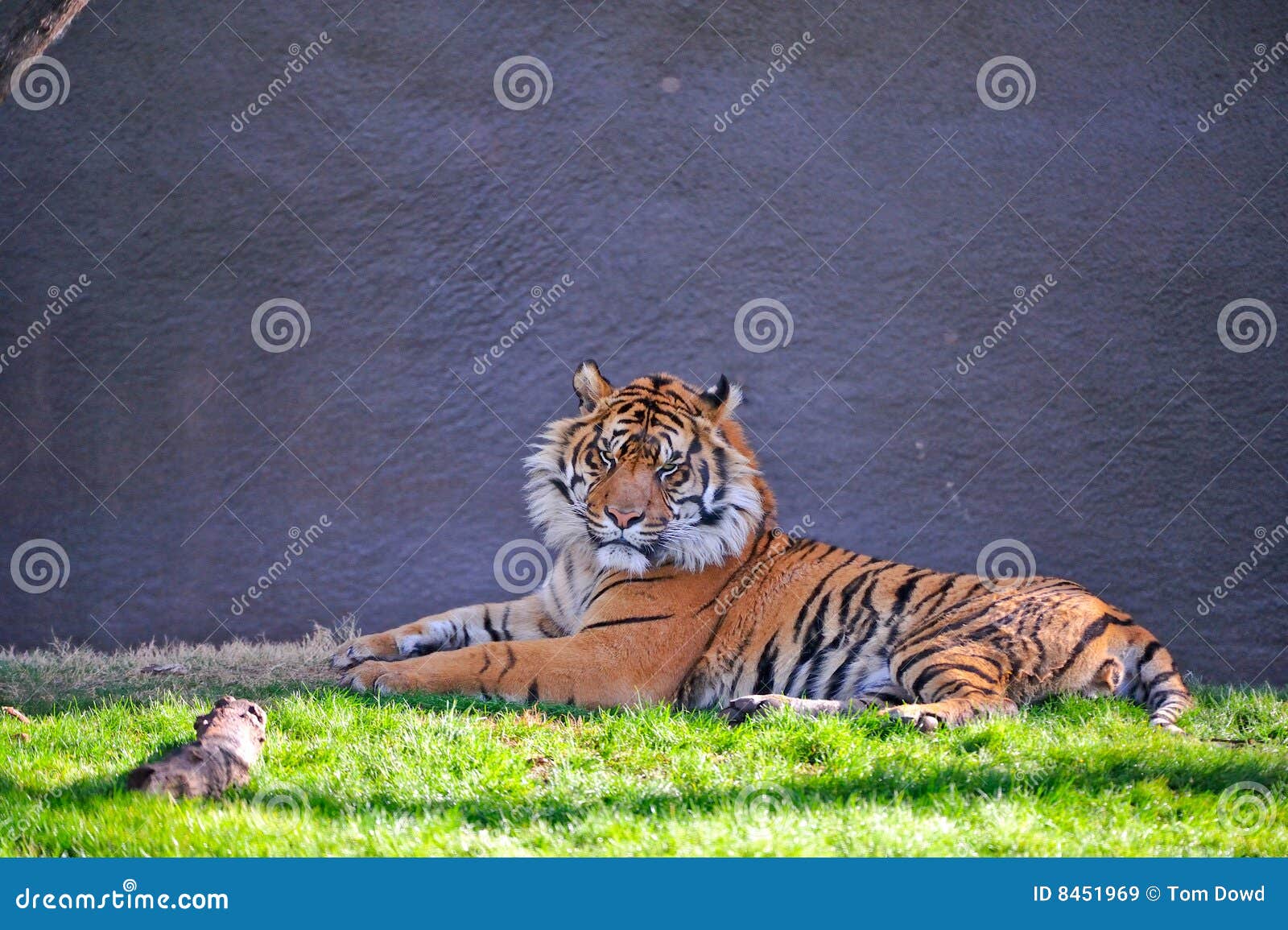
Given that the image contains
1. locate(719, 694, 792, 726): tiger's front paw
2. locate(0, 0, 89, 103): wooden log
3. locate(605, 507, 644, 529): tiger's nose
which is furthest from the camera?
locate(605, 507, 644, 529): tiger's nose

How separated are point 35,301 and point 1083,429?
644 centimetres

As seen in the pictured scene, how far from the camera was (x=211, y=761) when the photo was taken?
3457 millimetres

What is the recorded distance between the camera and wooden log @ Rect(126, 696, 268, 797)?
338cm

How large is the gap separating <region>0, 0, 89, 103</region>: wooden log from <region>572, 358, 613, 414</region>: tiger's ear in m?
2.55

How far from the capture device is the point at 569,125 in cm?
743

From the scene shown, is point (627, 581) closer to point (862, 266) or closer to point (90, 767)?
point (90, 767)

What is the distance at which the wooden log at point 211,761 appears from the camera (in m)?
3.38

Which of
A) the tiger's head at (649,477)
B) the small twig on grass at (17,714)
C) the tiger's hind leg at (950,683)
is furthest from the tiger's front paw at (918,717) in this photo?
the small twig on grass at (17,714)

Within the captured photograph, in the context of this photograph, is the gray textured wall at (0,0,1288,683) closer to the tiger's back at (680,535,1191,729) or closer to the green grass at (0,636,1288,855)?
the tiger's back at (680,535,1191,729)

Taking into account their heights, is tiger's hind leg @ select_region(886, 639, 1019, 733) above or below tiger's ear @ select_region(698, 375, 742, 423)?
below

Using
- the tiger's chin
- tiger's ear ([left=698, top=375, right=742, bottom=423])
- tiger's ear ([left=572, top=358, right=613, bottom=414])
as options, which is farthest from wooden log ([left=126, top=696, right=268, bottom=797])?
tiger's ear ([left=698, top=375, right=742, bottom=423])

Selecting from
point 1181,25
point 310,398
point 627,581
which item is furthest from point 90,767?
point 1181,25

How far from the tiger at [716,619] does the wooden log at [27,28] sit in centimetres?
259

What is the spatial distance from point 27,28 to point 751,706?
12.6ft
